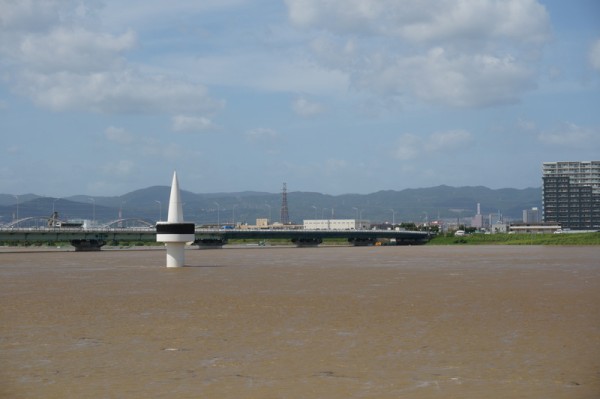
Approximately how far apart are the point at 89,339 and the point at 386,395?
10.4 meters

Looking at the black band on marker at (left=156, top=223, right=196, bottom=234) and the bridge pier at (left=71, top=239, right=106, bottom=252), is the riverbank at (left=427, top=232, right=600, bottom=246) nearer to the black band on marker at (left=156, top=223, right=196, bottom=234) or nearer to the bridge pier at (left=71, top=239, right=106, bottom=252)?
the bridge pier at (left=71, top=239, right=106, bottom=252)

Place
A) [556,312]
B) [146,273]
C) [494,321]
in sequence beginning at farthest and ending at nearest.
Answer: [146,273]
[556,312]
[494,321]

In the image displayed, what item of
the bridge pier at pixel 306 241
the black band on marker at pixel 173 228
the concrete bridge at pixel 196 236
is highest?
the black band on marker at pixel 173 228

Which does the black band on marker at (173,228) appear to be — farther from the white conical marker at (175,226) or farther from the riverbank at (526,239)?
the riverbank at (526,239)

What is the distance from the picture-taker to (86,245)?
129000 millimetres

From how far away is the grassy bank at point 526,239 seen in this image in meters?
145

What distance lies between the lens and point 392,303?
109 ft

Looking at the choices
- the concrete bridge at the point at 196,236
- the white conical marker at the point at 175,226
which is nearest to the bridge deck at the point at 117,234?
the concrete bridge at the point at 196,236

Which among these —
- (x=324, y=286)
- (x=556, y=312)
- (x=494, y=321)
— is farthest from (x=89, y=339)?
(x=324, y=286)

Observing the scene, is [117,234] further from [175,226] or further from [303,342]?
[303,342]

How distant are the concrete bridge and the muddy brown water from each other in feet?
259

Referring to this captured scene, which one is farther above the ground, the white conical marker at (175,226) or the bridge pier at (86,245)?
the white conical marker at (175,226)

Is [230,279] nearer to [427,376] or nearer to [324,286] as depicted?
[324,286]

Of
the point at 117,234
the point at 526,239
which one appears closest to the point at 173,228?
the point at 117,234
